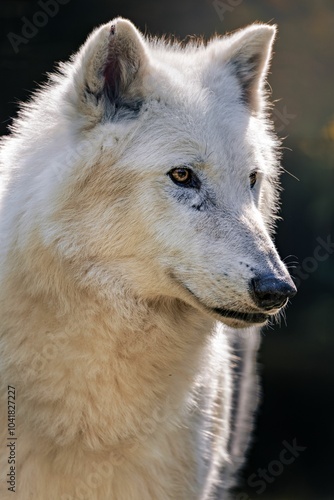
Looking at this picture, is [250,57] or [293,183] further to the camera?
[293,183]

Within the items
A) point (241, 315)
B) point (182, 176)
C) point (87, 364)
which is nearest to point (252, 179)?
point (182, 176)

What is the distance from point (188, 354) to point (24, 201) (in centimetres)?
85

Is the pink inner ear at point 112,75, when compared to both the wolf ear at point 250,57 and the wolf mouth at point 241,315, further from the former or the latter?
the wolf mouth at point 241,315

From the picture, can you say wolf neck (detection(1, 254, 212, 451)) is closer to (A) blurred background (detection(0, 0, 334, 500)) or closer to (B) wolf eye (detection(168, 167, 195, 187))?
(B) wolf eye (detection(168, 167, 195, 187))

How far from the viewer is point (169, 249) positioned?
2711 millimetres

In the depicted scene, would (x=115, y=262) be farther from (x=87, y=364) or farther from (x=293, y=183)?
(x=293, y=183)

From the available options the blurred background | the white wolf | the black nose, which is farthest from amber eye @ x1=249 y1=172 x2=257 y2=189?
the blurred background

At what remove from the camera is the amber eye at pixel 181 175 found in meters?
2.74

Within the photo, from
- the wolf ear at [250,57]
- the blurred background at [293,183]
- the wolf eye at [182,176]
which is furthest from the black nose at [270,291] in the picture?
the blurred background at [293,183]

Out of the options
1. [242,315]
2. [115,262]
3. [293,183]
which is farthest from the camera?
[293,183]

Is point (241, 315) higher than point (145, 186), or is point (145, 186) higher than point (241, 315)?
point (145, 186)

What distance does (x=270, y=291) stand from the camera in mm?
2496

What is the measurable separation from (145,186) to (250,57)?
905 millimetres

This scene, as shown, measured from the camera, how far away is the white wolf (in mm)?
2719
